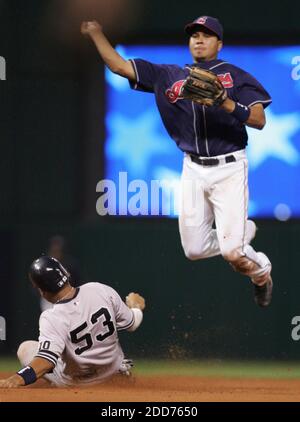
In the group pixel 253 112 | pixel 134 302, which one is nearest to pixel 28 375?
pixel 134 302

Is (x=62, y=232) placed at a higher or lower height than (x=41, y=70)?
lower

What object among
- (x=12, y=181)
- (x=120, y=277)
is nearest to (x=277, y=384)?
(x=120, y=277)

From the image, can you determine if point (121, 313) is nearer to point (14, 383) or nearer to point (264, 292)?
point (14, 383)

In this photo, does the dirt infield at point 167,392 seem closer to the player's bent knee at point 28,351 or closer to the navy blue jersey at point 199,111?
the player's bent knee at point 28,351

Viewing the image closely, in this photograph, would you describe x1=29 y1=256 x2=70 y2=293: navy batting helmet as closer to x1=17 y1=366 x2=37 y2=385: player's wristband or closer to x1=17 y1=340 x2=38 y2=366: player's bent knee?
x1=17 y1=366 x2=37 y2=385: player's wristband
